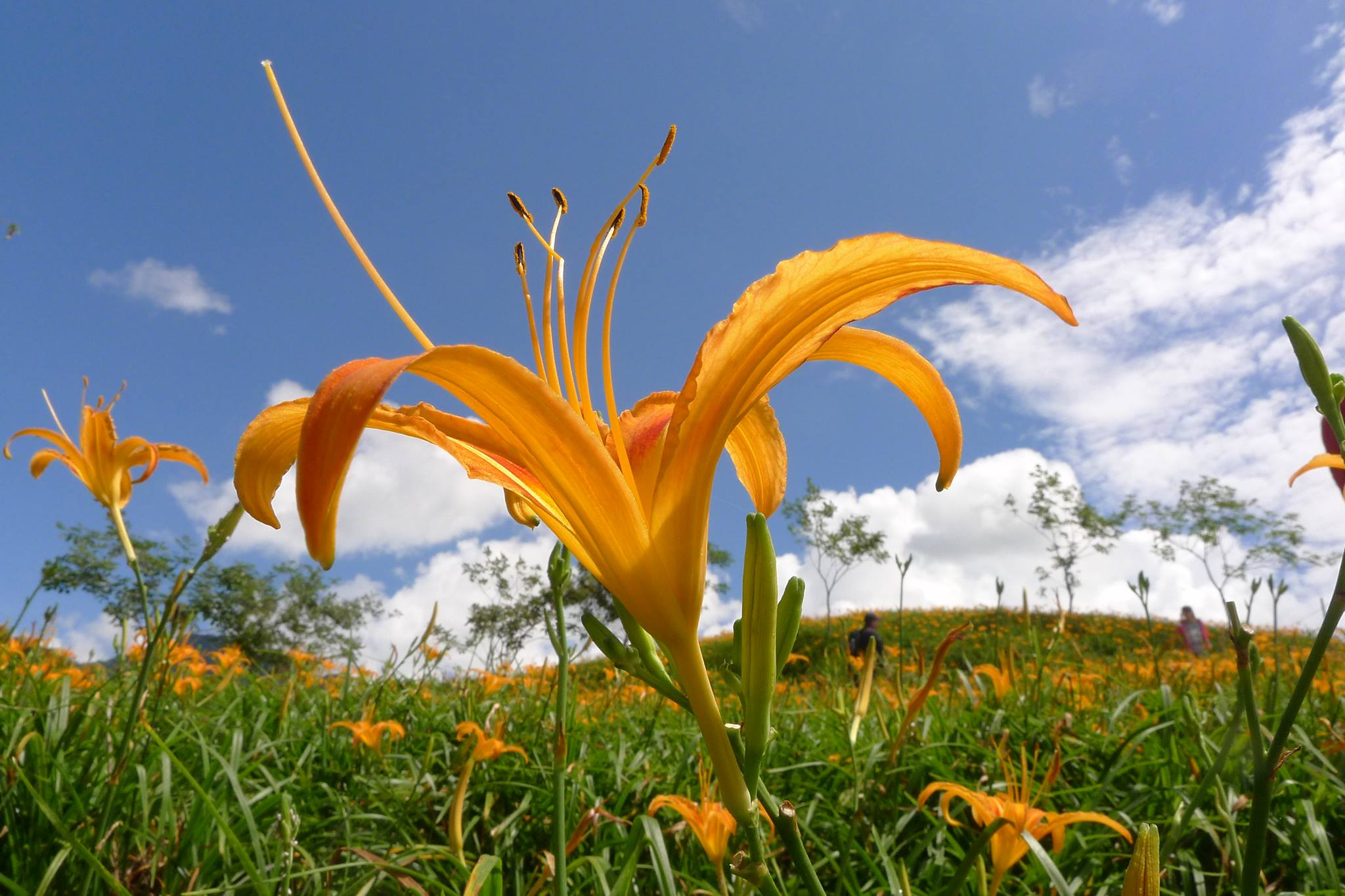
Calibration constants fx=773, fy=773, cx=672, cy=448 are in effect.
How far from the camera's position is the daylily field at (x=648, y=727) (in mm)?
611

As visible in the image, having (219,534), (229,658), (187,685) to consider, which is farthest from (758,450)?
(229,658)

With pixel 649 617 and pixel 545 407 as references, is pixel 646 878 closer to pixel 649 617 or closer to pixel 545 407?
pixel 649 617

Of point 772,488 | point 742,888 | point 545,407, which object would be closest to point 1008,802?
point 742,888

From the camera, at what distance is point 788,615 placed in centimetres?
68

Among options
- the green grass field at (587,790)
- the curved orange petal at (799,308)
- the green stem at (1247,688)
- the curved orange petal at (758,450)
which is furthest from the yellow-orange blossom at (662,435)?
the green grass field at (587,790)

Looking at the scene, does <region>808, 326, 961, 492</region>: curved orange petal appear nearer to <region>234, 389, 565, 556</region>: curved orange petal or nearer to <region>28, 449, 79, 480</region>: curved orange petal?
<region>234, 389, 565, 556</region>: curved orange petal

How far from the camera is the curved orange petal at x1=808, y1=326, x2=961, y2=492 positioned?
730 mm

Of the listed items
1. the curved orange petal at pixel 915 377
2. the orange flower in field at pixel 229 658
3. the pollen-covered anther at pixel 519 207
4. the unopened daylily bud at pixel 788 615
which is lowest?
the orange flower in field at pixel 229 658

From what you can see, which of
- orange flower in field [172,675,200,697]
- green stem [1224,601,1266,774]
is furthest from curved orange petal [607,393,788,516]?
orange flower in field [172,675,200,697]

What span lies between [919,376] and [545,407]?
14.1 inches

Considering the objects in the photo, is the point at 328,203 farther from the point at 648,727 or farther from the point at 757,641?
the point at 648,727

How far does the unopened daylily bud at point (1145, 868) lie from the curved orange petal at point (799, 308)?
419mm

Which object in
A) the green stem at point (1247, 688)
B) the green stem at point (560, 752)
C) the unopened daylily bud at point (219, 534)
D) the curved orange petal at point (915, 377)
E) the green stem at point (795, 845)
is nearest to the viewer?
the green stem at point (795, 845)

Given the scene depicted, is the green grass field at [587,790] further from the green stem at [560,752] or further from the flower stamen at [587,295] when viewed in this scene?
the flower stamen at [587,295]
